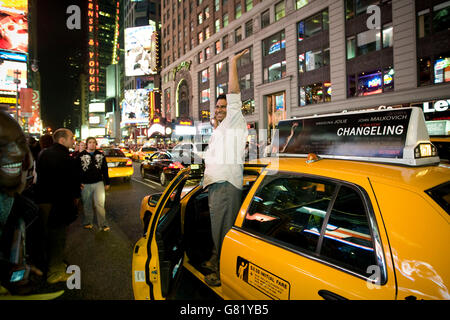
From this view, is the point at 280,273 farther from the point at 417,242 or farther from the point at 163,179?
the point at 163,179

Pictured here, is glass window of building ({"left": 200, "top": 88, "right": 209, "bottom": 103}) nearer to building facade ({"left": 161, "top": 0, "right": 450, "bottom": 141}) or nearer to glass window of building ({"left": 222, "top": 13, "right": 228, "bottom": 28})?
building facade ({"left": 161, "top": 0, "right": 450, "bottom": 141})

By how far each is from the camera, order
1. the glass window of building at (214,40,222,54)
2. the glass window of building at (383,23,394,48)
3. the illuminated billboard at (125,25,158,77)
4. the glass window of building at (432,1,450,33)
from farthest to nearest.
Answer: the illuminated billboard at (125,25,158,77), the glass window of building at (214,40,222,54), the glass window of building at (383,23,394,48), the glass window of building at (432,1,450,33)

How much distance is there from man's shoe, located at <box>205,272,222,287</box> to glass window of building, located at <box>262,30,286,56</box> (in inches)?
990

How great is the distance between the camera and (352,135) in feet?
7.68

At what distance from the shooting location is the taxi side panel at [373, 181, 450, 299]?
3.92 feet

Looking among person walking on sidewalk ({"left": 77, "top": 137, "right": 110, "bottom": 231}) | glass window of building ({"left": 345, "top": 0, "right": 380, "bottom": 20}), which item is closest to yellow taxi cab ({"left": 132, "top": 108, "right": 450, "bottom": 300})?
person walking on sidewalk ({"left": 77, "top": 137, "right": 110, "bottom": 231})

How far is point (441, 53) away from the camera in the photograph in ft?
47.4

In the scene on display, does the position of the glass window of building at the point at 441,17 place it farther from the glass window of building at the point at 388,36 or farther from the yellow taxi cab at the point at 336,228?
the yellow taxi cab at the point at 336,228

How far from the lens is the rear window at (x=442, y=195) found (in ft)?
4.47

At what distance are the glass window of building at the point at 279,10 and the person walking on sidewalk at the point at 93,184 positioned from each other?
24655 mm

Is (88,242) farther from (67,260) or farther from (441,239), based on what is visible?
(441,239)

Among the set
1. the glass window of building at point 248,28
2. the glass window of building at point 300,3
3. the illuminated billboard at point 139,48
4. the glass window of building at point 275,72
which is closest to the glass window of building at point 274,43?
the glass window of building at point 275,72

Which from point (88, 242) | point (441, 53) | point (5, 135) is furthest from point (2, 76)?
point (441, 53)
